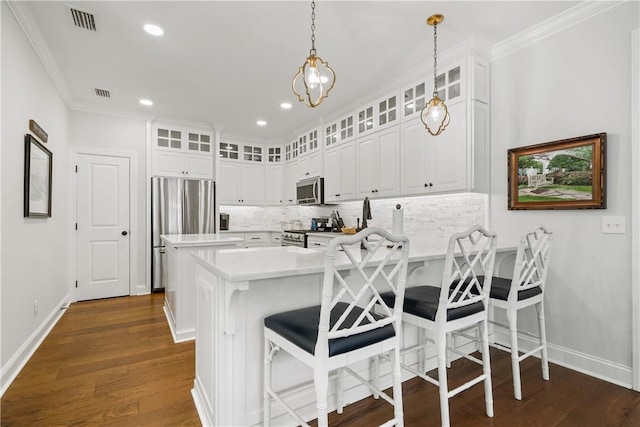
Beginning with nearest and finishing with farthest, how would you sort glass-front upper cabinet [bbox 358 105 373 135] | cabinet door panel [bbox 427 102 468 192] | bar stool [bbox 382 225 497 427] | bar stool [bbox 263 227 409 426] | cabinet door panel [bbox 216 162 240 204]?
bar stool [bbox 263 227 409 426], bar stool [bbox 382 225 497 427], cabinet door panel [bbox 427 102 468 192], glass-front upper cabinet [bbox 358 105 373 135], cabinet door panel [bbox 216 162 240 204]

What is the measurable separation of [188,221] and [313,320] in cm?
415

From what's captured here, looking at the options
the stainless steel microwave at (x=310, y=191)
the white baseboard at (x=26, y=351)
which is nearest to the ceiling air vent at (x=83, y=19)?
the white baseboard at (x=26, y=351)

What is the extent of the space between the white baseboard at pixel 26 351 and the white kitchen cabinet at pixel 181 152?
2347 mm

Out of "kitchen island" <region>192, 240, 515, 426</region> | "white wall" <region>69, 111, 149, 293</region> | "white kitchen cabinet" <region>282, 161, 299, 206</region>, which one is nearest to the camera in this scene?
"kitchen island" <region>192, 240, 515, 426</region>

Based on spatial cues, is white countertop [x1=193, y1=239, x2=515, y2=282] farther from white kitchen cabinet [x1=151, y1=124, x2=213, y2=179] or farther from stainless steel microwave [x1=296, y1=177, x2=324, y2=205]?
white kitchen cabinet [x1=151, y1=124, x2=213, y2=179]

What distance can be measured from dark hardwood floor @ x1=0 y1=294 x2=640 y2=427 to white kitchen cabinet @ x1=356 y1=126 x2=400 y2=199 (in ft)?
6.60

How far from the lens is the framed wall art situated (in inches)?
103

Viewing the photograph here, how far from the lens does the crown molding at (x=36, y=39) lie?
2357 mm

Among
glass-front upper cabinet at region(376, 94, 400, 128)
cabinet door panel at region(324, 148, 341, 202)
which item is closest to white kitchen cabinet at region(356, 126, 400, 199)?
glass-front upper cabinet at region(376, 94, 400, 128)

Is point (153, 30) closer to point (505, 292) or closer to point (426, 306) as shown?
point (426, 306)

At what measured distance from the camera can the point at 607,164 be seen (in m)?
2.30

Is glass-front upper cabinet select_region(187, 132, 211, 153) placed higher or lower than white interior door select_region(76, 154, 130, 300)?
higher

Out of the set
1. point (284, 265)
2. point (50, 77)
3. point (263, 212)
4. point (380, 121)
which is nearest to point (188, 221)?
point (263, 212)

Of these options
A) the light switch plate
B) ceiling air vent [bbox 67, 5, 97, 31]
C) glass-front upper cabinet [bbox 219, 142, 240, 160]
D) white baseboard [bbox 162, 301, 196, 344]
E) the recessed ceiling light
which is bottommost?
white baseboard [bbox 162, 301, 196, 344]
